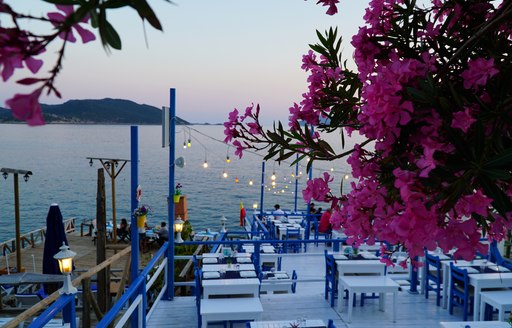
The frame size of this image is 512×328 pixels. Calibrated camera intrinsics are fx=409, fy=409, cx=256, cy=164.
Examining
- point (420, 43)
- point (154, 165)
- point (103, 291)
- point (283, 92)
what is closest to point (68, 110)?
point (154, 165)

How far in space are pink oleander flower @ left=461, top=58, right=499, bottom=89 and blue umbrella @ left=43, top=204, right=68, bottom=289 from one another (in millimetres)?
7777

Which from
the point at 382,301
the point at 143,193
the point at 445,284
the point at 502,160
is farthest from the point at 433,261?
the point at 143,193

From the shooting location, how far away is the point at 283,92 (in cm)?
6794

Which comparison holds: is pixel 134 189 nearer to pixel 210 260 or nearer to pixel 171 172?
pixel 171 172

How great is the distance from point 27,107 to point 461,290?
608 cm

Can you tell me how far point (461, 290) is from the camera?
5473 mm

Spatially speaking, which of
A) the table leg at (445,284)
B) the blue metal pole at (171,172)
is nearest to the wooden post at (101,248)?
the blue metal pole at (171,172)

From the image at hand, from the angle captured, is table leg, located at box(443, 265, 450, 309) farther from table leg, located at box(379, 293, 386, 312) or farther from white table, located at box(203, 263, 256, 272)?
white table, located at box(203, 263, 256, 272)

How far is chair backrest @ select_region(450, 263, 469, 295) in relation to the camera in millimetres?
5242

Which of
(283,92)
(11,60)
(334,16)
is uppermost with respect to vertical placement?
(283,92)

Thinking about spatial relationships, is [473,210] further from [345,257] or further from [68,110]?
[68,110]

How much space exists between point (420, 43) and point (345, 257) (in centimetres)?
487

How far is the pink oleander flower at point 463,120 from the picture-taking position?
1.07 m

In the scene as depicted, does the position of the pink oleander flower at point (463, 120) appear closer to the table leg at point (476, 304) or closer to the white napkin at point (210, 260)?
the table leg at point (476, 304)
